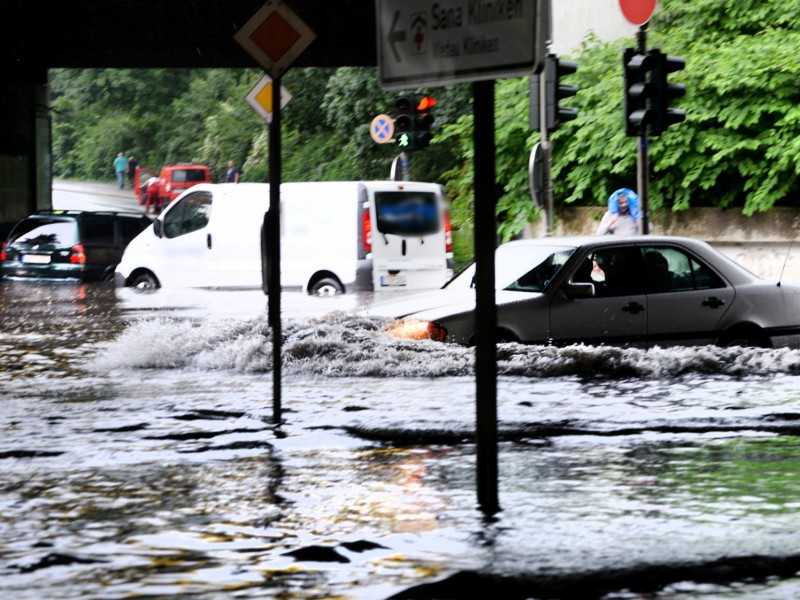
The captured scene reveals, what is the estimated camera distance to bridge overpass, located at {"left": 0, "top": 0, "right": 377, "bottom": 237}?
109 ft

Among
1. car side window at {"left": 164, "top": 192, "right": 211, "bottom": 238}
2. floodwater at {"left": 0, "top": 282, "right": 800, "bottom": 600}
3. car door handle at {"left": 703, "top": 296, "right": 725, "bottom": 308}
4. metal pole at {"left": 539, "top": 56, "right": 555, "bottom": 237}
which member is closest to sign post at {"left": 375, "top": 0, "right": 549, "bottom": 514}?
floodwater at {"left": 0, "top": 282, "right": 800, "bottom": 600}

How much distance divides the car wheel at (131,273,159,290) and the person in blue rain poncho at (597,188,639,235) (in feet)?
24.5

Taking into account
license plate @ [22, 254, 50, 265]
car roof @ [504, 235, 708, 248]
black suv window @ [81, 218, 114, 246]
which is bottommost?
license plate @ [22, 254, 50, 265]

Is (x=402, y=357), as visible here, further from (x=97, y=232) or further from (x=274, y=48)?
(x=97, y=232)

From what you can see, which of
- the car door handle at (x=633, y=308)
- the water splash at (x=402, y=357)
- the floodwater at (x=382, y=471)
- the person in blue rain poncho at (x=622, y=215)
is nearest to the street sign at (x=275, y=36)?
the floodwater at (x=382, y=471)

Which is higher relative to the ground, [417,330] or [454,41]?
[454,41]

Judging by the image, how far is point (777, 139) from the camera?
25.0m

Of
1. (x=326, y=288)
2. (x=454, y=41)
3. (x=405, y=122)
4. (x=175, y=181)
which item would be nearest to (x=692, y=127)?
(x=405, y=122)

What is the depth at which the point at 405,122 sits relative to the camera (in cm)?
2723

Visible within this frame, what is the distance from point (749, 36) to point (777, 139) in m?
2.99

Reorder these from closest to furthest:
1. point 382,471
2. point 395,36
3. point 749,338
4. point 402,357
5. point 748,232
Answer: point 395,36 → point 382,471 → point 402,357 → point 749,338 → point 748,232

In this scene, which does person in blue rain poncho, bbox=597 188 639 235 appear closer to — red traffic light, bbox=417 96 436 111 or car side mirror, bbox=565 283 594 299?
red traffic light, bbox=417 96 436 111

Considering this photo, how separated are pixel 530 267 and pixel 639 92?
230 inches

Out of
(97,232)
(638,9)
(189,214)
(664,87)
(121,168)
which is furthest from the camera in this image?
(121,168)
